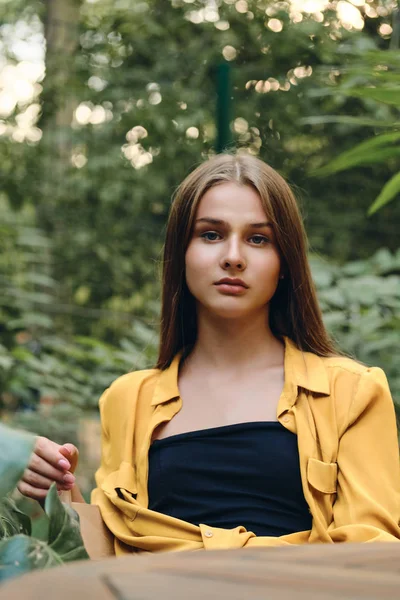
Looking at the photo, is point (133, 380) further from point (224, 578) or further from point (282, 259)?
point (224, 578)

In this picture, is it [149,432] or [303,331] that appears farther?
[303,331]

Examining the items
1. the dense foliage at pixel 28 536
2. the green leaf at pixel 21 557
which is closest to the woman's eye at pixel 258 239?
the dense foliage at pixel 28 536

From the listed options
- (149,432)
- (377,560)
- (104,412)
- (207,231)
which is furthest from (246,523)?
(377,560)

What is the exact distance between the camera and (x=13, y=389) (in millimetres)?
3270

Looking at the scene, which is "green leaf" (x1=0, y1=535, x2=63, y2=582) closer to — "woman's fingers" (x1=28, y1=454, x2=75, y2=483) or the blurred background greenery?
"woman's fingers" (x1=28, y1=454, x2=75, y2=483)

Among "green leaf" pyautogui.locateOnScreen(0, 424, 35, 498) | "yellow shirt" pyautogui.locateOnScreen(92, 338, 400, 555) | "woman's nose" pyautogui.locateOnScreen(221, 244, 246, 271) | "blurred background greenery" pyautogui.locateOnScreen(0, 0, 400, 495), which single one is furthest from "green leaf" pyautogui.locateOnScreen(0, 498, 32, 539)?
"blurred background greenery" pyautogui.locateOnScreen(0, 0, 400, 495)

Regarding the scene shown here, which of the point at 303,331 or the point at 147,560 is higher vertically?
the point at 303,331

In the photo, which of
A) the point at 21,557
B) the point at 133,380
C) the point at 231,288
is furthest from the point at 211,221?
the point at 21,557

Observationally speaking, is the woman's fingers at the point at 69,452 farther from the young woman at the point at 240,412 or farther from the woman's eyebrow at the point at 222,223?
the woman's eyebrow at the point at 222,223

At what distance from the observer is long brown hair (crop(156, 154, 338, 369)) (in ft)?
5.92

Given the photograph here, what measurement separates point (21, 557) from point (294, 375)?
822 millimetres

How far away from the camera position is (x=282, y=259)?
1818 mm

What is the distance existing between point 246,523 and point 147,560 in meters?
0.87

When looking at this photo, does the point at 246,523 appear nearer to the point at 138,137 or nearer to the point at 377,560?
the point at 377,560
